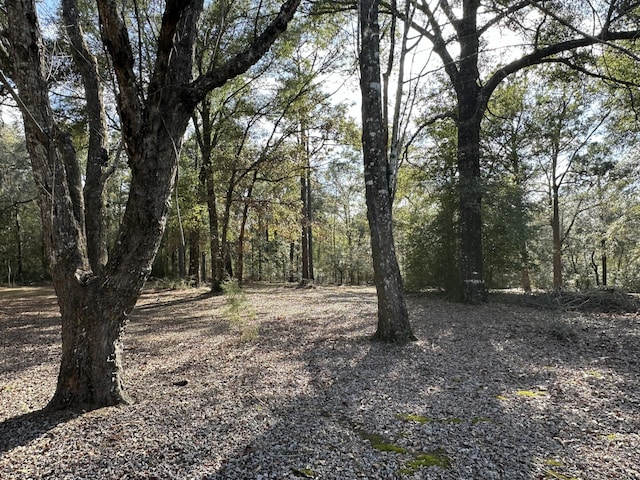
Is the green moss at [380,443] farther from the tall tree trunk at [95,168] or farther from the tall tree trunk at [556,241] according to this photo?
the tall tree trunk at [556,241]

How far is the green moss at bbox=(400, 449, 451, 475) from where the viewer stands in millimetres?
Result: 2121

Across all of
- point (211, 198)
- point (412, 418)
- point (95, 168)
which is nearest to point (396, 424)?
point (412, 418)

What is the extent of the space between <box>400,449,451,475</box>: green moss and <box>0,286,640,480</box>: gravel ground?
0.03ft

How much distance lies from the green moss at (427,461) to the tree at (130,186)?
2.27m

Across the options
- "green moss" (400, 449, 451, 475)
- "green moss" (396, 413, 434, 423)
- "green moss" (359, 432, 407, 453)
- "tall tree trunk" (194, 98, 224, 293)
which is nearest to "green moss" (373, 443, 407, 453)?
"green moss" (359, 432, 407, 453)

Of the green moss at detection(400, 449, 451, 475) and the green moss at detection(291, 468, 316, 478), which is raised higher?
the green moss at detection(291, 468, 316, 478)

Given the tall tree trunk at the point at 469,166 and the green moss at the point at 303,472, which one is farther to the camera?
the tall tree trunk at the point at 469,166

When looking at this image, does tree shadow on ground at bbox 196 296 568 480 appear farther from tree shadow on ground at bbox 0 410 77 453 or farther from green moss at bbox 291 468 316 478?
tree shadow on ground at bbox 0 410 77 453

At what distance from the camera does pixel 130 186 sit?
2799 mm

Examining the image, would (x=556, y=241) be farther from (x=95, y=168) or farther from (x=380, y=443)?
(x=95, y=168)

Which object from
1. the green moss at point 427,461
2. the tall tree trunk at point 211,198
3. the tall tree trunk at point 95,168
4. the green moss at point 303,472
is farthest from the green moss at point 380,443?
the tall tree trunk at point 211,198

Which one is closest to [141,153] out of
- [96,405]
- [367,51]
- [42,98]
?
[42,98]

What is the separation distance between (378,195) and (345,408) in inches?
113

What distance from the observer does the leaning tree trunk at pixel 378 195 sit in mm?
4941
